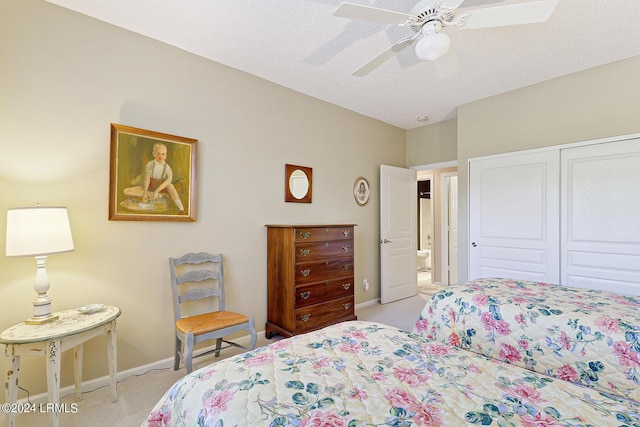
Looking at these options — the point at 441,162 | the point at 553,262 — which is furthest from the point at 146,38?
the point at 553,262

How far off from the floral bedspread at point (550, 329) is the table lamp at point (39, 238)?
2434 mm

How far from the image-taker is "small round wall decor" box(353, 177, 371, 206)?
13.9 ft

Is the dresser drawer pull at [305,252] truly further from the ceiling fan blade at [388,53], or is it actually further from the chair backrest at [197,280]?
the ceiling fan blade at [388,53]

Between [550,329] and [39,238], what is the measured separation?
2.95m

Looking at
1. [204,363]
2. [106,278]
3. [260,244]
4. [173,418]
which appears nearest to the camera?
[173,418]

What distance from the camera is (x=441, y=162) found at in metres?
4.55

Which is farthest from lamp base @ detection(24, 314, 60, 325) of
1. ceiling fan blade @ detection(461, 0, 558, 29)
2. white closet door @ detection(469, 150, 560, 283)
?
white closet door @ detection(469, 150, 560, 283)

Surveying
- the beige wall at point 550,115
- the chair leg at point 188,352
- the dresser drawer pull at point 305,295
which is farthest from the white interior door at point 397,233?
the chair leg at point 188,352

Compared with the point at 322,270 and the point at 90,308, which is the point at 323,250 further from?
the point at 90,308

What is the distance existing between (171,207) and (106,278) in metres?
0.71

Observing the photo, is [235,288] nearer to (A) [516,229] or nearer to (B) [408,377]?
(B) [408,377]

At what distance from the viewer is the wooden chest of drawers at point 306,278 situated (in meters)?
2.93

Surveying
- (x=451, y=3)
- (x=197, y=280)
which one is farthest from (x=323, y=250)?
(x=451, y=3)

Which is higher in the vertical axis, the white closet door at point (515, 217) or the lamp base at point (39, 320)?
the white closet door at point (515, 217)
